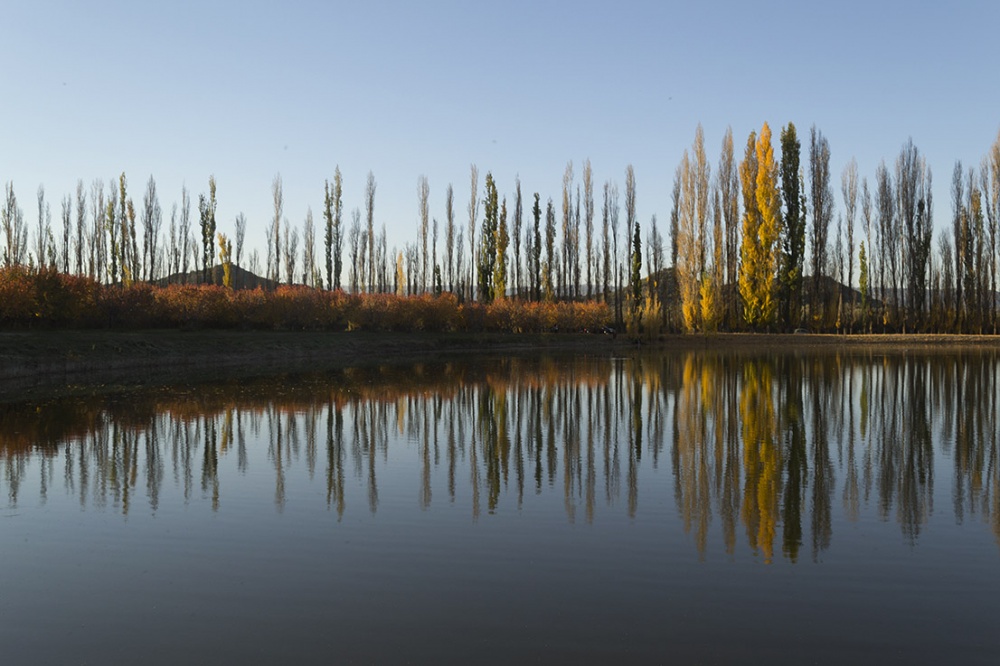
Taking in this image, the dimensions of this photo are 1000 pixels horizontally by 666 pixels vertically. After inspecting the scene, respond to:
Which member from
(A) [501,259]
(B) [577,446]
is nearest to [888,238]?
(A) [501,259]

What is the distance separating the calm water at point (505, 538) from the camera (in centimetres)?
427

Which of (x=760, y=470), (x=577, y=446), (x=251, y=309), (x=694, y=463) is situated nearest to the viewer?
(x=760, y=470)

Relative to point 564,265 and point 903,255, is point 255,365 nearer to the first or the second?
point 564,265

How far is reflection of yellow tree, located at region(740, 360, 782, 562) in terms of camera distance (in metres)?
6.32

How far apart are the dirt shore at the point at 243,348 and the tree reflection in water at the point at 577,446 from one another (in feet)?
18.9

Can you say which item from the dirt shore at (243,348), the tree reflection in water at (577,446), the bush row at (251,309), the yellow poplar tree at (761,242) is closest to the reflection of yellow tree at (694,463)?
the tree reflection in water at (577,446)

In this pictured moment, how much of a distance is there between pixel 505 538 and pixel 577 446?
4.44 metres

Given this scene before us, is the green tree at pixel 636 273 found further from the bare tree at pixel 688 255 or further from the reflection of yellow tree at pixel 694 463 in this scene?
the reflection of yellow tree at pixel 694 463

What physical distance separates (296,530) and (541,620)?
2848 millimetres

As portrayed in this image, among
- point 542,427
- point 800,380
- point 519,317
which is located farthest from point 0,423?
point 519,317

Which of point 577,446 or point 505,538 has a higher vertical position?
point 577,446

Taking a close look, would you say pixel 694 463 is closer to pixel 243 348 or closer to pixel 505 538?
pixel 505 538

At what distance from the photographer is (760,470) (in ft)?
28.0

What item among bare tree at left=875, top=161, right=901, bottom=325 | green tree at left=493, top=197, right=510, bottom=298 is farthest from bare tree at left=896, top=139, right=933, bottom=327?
green tree at left=493, top=197, right=510, bottom=298
